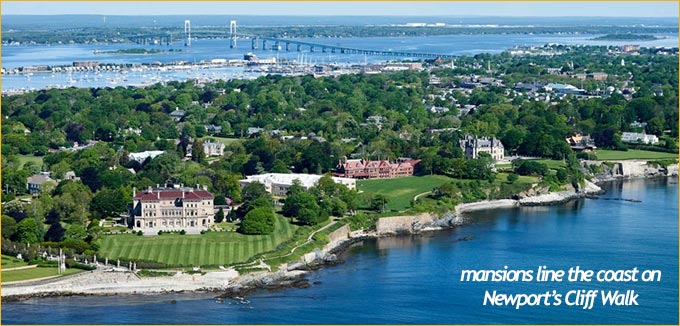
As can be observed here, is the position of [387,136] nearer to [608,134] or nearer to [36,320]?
[608,134]

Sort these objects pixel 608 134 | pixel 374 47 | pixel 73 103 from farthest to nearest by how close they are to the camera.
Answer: pixel 374 47
pixel 73 103
pixel 608 134

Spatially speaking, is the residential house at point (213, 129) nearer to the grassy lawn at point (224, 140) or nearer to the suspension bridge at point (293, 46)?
the grassy lawn at point (224, 140)

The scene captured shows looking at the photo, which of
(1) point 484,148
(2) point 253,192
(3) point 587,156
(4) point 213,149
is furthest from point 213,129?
(2) point 253,192

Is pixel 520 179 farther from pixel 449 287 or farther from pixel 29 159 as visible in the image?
pixel 29 159

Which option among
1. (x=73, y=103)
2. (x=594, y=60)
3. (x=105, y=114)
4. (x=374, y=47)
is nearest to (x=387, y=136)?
(x=105, y=114)

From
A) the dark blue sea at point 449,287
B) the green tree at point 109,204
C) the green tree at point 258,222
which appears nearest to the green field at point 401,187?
the dark blue sea at point 449,287

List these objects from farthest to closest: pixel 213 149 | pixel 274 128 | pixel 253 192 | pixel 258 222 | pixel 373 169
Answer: pixel 274 128 → pixel 213 149 → pixel 373 169 → pixel 253 192 → pixel 258 222
